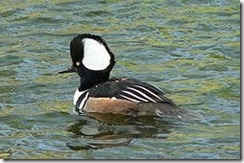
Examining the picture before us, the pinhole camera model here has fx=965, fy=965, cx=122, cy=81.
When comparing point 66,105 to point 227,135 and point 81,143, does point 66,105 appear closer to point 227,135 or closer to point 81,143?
point 81,143

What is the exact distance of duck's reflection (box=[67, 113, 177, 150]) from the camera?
916 cm

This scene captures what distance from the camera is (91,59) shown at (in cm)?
1053

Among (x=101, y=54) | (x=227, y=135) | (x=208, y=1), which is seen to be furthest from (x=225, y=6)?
(x=227, y=135)

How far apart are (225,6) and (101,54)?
4.07 metres

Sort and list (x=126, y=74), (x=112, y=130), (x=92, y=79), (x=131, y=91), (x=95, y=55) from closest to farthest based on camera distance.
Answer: (x=112, y=130), (x=131, y=91), (x=95, y=55), (x=92, y=79), (x=126, y=74)

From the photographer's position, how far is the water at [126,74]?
902 cm

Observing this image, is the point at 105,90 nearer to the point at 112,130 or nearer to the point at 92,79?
the point at 92,79

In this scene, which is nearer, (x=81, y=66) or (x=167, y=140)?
(x=167, y=140)

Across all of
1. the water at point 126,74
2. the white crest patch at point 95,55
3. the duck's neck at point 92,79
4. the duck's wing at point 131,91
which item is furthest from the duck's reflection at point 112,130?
the white crest patch at point 95,55

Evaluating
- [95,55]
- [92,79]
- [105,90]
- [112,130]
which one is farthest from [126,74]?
[112,130]

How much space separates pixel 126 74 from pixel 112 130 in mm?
1928

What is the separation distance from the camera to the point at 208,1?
14344 mm

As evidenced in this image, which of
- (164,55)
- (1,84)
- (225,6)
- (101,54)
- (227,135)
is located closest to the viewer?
(227,135)

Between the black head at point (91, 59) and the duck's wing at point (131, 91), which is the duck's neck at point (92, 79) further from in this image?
the duck's wing at point (131, 91)
